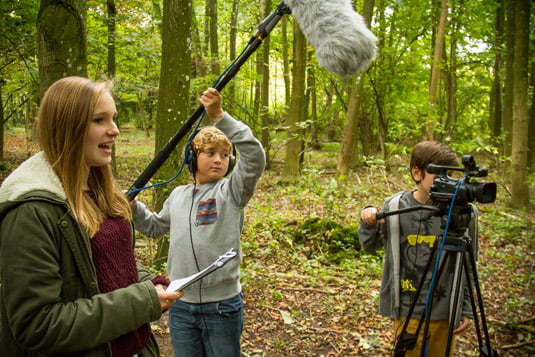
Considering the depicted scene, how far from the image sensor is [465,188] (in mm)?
1981

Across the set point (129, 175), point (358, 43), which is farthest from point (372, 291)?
point (129, 175)

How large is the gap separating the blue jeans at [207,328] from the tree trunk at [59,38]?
2.38m

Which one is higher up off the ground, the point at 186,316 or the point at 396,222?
the point at 396,222

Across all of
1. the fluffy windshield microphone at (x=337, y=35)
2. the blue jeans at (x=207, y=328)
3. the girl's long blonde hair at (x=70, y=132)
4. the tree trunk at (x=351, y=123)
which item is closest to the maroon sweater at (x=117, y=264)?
the girl's long blonde hair at (x=70, y=132)

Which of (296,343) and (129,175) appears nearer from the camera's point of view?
(296,343)

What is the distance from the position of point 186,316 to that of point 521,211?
9.69m

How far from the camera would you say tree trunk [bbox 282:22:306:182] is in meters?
11.9

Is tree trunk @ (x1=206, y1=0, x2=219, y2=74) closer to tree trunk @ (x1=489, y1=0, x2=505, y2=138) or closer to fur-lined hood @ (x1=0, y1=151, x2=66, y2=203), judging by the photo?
tree trunk @ (x1=489, y1=0, x2=505, y2=138)

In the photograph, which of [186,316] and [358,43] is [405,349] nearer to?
[186,316]

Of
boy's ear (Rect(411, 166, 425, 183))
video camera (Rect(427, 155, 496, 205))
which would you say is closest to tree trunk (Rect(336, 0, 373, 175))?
boy's ear (Rect(411, 166, 425, 183))

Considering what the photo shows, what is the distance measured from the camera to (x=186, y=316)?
2322 millimetres

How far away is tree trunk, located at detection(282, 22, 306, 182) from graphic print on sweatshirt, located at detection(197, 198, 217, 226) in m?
9.45

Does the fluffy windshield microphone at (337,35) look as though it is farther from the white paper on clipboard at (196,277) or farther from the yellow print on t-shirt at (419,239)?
the yellow print on t-shirt at (419,239)

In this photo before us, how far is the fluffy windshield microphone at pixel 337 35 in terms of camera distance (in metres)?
1.66
